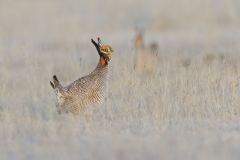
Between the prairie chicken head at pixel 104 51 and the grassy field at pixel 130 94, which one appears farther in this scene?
the prairie chicken head at pixel 104 51

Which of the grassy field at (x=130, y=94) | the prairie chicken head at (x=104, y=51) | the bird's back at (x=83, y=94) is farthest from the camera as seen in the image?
the prairie chicken head at (x=104, y=51)

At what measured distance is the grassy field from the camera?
751cm

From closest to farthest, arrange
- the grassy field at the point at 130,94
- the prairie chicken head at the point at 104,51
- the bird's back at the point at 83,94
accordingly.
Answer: the grassy field at the point at 130,94, the bird's back at the point at 83,94, the prairie chicken head at the point at 104,51

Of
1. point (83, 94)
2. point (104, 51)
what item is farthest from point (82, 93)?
point (104, 51)

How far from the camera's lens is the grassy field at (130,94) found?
24.6 ft

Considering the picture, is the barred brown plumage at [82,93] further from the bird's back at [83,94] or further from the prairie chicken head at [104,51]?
the prairie chicken head at [104,51]

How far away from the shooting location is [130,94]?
1091 centimetres

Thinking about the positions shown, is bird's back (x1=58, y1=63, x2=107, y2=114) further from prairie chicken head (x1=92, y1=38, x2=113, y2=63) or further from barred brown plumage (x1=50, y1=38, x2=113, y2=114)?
prairie chicken head (x1=92, y1=38, x2=113, y2=63)

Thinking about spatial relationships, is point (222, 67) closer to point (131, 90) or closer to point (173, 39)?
point (131, 90)

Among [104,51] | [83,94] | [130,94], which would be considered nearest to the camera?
[83,94]

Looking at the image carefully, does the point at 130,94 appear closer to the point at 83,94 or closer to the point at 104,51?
the point at 104,51

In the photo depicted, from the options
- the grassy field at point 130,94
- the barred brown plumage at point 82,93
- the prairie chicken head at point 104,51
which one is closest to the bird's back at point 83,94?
the barred brown plumage at point 82,93

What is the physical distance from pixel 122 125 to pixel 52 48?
10027 millimetres

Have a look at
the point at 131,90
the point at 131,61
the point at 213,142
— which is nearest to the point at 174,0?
the point at 131,61
